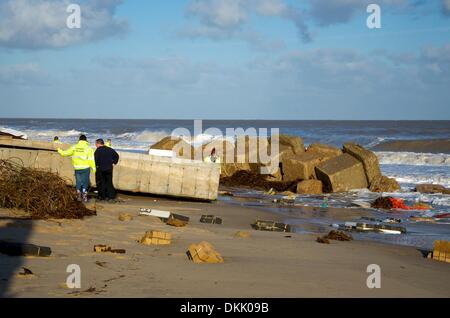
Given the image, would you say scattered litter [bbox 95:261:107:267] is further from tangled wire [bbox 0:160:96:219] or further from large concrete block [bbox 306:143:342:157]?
large concrete block [bbox 306:143:342:157]

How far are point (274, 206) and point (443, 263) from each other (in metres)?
8.36

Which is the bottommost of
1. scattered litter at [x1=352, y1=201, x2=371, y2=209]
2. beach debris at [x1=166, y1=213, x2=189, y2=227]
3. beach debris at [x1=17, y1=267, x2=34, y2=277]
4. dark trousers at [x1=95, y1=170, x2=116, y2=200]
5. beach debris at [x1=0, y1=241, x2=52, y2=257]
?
scattered litter at [x1=352, y1=201, x2=371, y2=209]

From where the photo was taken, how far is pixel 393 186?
21.8m

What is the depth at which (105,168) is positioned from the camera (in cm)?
1479

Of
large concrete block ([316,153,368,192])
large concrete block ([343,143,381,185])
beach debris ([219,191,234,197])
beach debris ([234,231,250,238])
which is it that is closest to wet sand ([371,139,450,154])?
large concrete block ([343,143,381,185])

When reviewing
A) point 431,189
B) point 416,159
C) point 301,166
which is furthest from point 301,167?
point 416,159

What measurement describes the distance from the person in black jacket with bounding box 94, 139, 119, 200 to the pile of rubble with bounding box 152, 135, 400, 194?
768cm

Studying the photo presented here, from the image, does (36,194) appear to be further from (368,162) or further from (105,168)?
(368,162)

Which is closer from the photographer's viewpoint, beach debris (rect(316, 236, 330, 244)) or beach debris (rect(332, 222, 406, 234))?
beach debris (rect(316, 236, 330, 244))

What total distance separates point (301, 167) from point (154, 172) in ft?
22.4

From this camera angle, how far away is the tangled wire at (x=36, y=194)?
1061 cm

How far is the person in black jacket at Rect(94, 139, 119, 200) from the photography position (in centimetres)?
1483

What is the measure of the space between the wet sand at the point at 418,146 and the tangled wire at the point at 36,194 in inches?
1567
